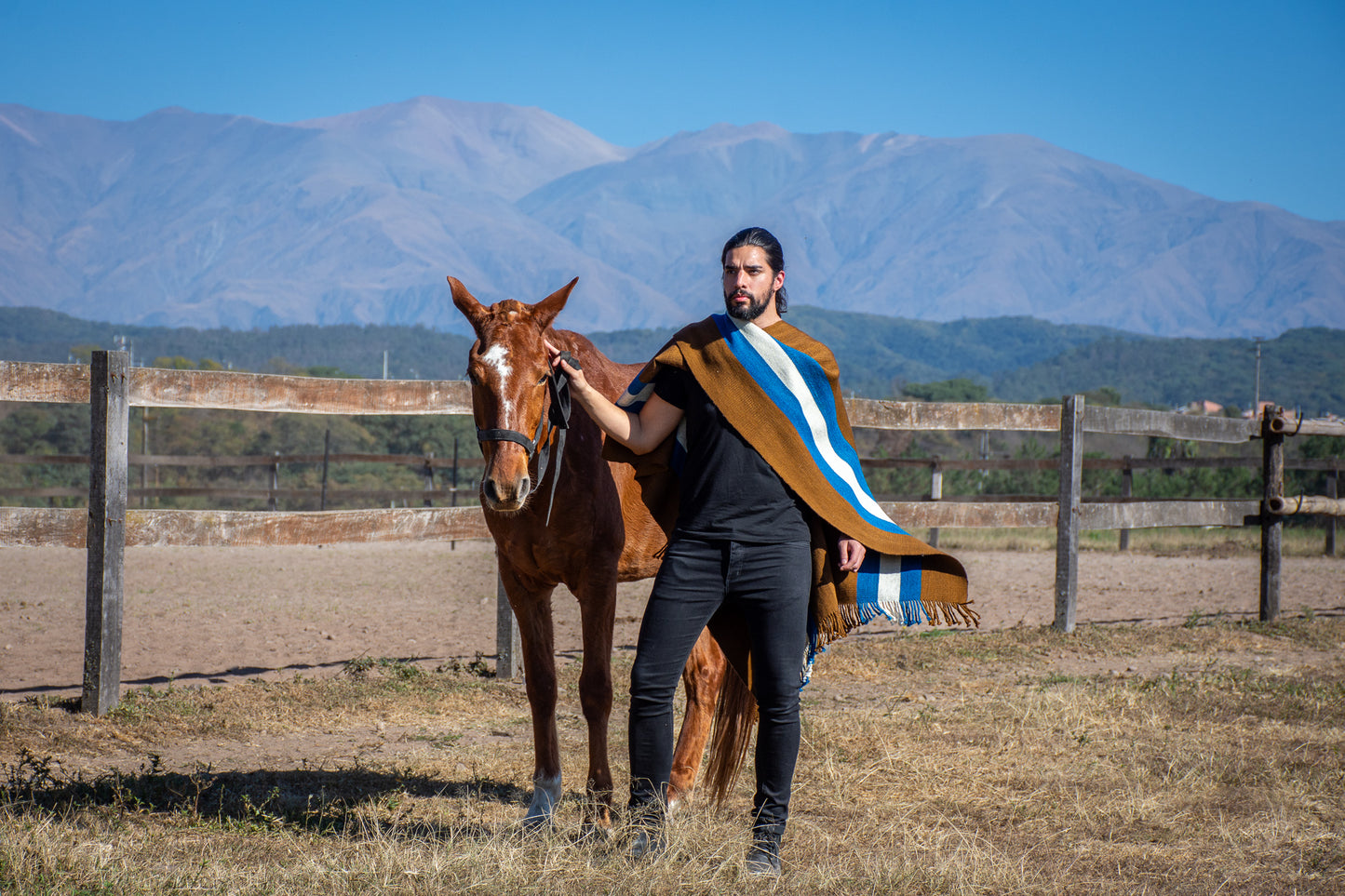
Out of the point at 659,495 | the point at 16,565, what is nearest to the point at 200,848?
the point at 659,495

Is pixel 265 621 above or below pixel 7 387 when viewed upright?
below

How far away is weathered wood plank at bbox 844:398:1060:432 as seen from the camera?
720 centimetres

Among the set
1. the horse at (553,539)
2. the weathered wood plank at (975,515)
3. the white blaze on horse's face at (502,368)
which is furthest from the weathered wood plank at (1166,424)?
the white blaze on horse's face at (502,368)

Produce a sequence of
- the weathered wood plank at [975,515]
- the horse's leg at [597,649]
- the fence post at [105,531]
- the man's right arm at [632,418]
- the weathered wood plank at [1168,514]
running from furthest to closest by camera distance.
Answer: the weathered wood plank at [1168,514], the weathered wood plank at [975,515], the fence post at [105,531], the horse's leg at [597,649], the man's right arm at [632,418]

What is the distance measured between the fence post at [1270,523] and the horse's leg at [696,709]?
5.82 meters

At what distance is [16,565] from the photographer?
995 cm

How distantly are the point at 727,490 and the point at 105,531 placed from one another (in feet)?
11.0

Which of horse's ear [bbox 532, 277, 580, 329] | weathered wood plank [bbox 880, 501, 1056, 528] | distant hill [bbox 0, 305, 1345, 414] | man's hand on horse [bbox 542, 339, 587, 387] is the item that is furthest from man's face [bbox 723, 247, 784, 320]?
distant hill [bbox 0, 305, 1345, 414]

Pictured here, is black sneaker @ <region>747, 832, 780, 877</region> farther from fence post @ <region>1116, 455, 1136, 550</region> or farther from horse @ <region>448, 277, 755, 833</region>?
fence post @ <region>1116, 455, 1136, 550</region>

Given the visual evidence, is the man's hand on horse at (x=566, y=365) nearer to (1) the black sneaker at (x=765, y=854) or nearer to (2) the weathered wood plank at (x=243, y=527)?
(1) the black sneaker at (x=765, y=854)

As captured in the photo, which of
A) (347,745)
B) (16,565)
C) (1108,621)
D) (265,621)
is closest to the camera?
(347,745)

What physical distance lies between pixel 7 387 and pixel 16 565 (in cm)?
637

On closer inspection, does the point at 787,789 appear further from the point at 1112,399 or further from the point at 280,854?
the point at 1112,399

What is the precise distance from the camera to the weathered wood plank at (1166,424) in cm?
772
